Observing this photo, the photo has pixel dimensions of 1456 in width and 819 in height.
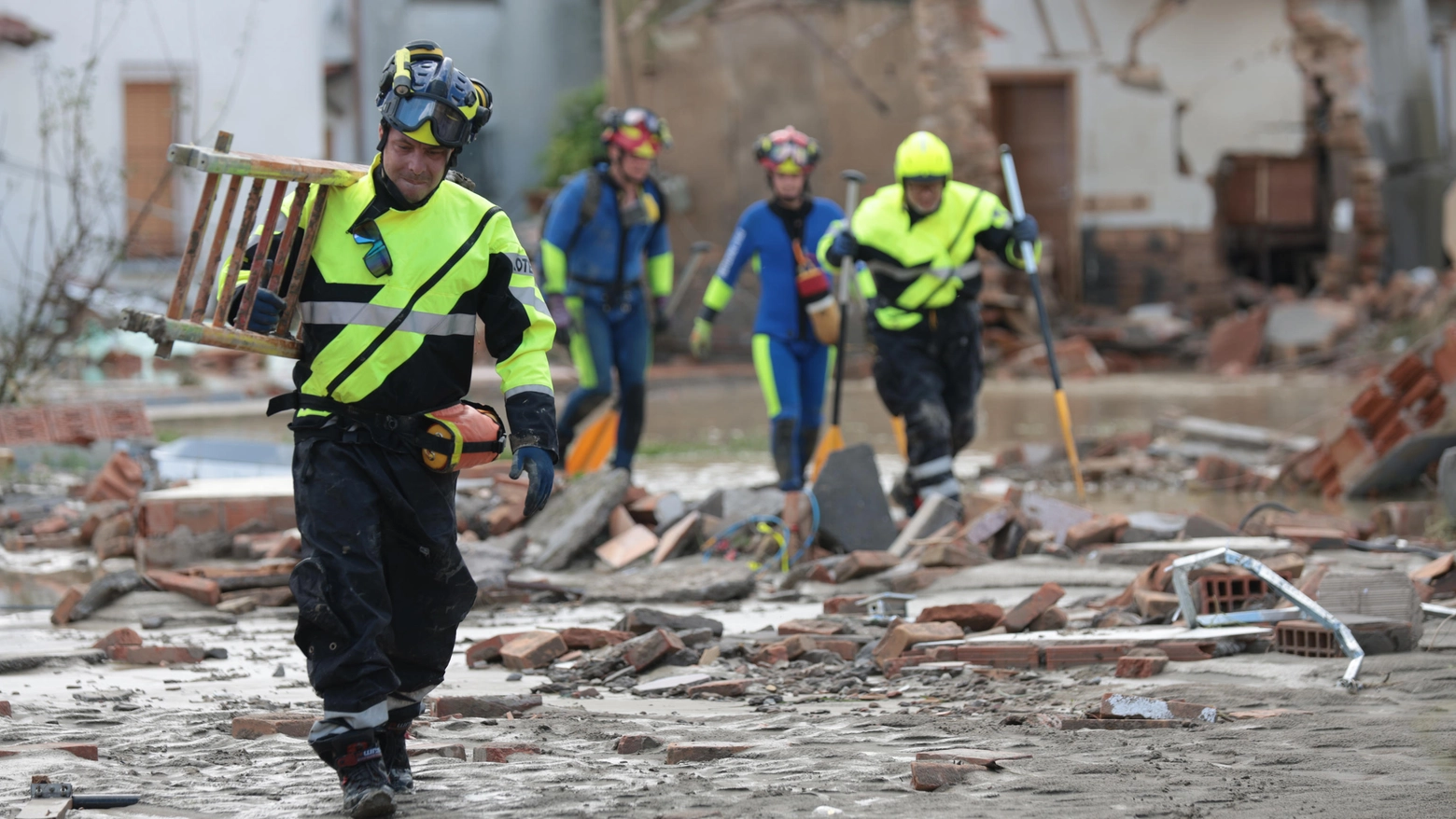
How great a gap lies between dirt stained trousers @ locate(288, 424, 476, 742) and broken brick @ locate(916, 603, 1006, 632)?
2127 millimetres

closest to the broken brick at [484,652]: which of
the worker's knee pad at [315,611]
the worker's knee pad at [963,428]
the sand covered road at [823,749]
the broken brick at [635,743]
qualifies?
the sand covered road at [823,749]

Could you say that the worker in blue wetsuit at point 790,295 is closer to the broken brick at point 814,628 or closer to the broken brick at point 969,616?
the broken brick at point 814,628

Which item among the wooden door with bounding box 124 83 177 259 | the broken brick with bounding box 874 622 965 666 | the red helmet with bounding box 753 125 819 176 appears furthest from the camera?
the wooden door with bounding box 124 83 177 259

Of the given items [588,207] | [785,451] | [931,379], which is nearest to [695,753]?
[931,379]

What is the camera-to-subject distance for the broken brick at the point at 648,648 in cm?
544

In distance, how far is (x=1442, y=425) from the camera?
903 centimetres

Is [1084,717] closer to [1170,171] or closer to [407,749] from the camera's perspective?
[407,749]

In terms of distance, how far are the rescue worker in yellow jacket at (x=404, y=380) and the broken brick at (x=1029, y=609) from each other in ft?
7.47

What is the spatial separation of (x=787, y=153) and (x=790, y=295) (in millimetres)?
773

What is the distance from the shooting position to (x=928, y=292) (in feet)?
26.3

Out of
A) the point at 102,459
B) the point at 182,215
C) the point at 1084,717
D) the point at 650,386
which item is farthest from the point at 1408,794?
the point at 182,215

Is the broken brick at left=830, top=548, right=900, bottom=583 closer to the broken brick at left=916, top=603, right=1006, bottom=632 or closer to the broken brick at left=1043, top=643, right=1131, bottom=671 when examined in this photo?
the broken brick at left=916, top=603, right=1006, bottom=632

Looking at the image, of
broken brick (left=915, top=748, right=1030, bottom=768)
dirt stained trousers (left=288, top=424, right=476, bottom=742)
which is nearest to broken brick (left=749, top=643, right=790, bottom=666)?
broken brick (left=915, top=748, right=1030, bottom=768)

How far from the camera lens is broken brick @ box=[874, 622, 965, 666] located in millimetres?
5406
